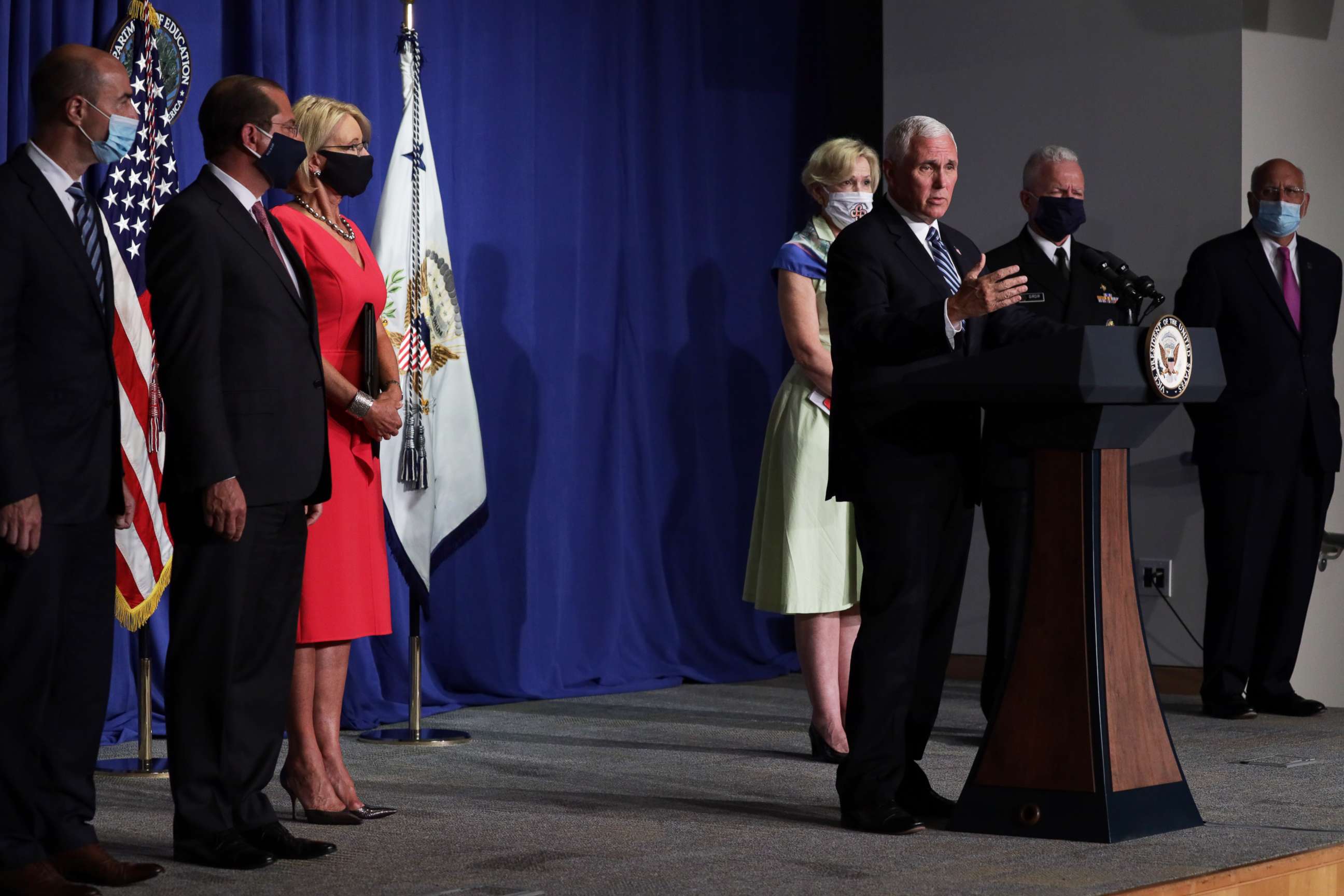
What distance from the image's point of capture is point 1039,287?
4.40 m

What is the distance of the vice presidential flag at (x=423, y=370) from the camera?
4.53m

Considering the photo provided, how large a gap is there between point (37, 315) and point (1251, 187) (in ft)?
12.9

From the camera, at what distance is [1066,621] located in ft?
9.78

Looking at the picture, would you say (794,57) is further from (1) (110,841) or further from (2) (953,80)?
(1) (110,841)

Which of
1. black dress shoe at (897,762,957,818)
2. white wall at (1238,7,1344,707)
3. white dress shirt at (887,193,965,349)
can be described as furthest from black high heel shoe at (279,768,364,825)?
white wall at (1238,7,1344,707)

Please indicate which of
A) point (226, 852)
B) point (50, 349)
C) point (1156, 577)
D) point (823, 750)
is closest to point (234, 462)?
point (50, 349)

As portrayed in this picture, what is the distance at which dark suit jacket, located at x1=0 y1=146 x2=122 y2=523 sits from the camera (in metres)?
2.59

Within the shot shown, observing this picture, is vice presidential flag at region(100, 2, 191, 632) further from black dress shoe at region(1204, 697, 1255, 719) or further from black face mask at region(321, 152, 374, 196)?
black dress shoe at region(1204, 697, 1255, 719)

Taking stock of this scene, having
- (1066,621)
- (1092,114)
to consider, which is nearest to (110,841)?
(1066,621)

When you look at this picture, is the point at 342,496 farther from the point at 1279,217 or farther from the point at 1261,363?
the point at 1279,217

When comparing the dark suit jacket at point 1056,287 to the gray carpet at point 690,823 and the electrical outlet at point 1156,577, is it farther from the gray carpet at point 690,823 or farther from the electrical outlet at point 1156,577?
the electrical outlet at point 1156,577

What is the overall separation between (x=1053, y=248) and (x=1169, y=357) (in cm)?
162

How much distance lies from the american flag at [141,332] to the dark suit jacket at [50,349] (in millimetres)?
1265

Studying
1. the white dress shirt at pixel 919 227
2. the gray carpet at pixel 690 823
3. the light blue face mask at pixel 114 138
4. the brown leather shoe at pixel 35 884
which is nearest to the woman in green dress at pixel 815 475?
the gray carpet at pixel 690 823
